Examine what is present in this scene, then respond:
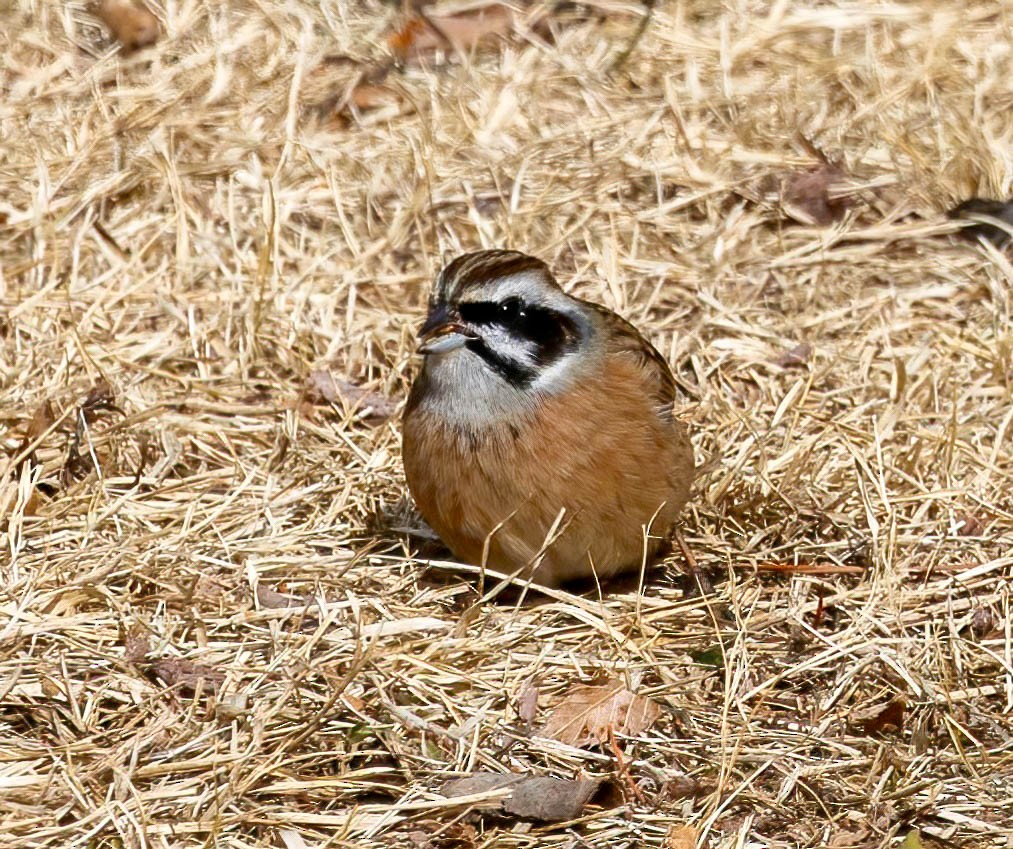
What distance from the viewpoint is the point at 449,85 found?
8.39 metres

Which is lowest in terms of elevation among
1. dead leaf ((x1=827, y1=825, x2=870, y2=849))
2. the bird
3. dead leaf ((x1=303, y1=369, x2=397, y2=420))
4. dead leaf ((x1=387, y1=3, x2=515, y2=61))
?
dead leaf ((x1=827, y1=825, x2=870, y2=849))

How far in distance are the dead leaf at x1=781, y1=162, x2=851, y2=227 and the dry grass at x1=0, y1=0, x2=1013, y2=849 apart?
6 cm

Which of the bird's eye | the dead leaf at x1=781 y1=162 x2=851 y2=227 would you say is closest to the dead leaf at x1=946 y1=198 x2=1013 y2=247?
the dead leaf at x1=781 y1=162 x2=851 y2=227

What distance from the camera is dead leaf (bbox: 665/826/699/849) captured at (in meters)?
4.22

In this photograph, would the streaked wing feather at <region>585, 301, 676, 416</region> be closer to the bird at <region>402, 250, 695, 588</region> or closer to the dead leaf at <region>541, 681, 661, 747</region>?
the bird at <region>402, 250, 695, 588</region>

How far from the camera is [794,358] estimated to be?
668cm

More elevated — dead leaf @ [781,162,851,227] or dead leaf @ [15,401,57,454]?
dead leaf @ [781,162,851,227]

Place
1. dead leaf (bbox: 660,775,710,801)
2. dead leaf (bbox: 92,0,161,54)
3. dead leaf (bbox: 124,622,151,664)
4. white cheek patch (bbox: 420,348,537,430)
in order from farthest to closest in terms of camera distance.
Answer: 1. dead leaf (bbox: 92,0,161,54)
2. white cheek patch (bbox: 420,348,537,430)
3. dead leaf (bbox: 124,622,151,664)
4. dead leaf (bbox: 660,775,710,801)

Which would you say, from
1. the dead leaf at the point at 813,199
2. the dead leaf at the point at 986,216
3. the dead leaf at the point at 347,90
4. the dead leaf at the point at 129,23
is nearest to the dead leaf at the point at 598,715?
the dead leaf at the point at 813,199

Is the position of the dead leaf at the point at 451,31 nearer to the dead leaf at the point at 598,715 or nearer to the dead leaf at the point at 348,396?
the dead leaf at the point at 348,396

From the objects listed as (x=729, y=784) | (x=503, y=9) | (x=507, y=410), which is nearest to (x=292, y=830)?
(x=729, y=784)

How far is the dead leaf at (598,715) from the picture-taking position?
4.66 metres

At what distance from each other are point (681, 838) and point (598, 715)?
57cm

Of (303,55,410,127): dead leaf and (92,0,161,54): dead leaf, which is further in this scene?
(92,0,161,54): dead leaf
